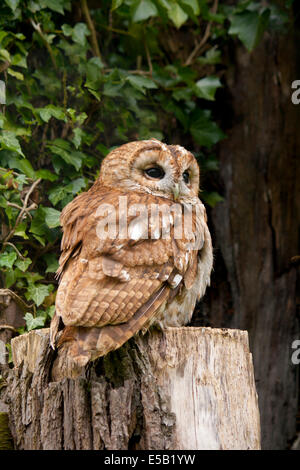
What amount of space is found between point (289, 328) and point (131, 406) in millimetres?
2156

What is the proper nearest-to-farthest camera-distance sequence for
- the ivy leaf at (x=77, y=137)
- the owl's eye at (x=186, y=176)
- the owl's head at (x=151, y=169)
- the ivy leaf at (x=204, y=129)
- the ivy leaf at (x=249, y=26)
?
the owl's head at (x=151, y=169) < the owl's eye at (x=186, y=176) < the ivy leaf at (x=77, y=137) < the ivy leaf at (x=249, y=26) < the ivy leaf at (x=204, y=129)

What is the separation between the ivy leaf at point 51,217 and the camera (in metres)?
2.72

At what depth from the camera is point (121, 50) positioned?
3.50 m

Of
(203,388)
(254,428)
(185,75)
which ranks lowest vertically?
(254,428)

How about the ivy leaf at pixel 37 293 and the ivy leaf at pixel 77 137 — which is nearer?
the ivy leaf at pixel 37 293

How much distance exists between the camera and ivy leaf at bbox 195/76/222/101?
339 centimetres

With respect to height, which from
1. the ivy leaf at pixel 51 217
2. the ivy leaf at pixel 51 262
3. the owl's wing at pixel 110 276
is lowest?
the owl's wing at pixel 110 276

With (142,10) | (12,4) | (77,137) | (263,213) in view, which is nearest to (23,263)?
(77,137)

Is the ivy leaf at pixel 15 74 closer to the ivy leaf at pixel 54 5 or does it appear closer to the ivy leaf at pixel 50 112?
the ivy leaf at pixel 50 112

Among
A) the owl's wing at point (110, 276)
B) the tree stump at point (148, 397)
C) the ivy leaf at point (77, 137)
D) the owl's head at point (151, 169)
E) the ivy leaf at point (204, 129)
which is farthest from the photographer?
the ivy leaf at point (204, 129)

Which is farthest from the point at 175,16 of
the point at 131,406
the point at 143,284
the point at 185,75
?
the point at 131,406

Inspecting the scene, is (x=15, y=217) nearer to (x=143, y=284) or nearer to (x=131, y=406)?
(x=143, y=284)

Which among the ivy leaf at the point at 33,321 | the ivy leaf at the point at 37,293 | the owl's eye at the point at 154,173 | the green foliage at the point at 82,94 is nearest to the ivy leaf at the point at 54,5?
the green foliage at the point at 82,94

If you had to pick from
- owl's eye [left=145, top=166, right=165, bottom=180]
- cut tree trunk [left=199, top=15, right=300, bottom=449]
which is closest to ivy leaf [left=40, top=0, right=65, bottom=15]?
owl's eye [left=145, top=166, right=165, bottom=180]
